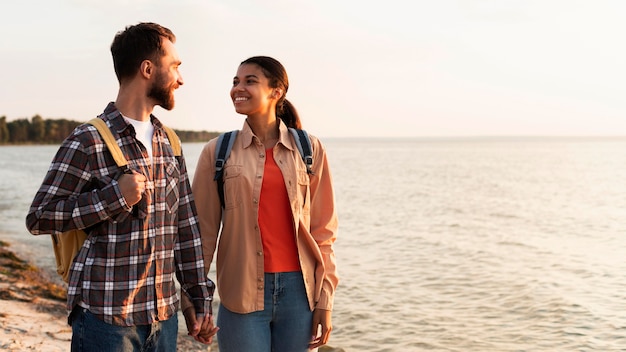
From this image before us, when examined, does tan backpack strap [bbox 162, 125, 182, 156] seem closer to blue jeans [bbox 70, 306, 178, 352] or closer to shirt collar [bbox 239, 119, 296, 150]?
shirt collar [bbox 239, 119, 296, 150]

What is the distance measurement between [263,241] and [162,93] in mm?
1080

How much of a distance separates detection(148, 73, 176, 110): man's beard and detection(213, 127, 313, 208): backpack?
0.71m

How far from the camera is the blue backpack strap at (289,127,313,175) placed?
3787mm

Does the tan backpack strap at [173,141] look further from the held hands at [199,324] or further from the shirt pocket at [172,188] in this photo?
the held hands at [199,324]

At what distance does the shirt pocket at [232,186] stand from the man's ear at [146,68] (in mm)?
887

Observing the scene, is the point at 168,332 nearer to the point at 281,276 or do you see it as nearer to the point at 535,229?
the point at 281,276

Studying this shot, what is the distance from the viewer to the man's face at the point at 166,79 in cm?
291

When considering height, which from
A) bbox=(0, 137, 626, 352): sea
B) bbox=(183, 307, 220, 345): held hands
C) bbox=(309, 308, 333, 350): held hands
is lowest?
bbox=(0, 137, 626, 352): sea

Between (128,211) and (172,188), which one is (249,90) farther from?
(128,211)

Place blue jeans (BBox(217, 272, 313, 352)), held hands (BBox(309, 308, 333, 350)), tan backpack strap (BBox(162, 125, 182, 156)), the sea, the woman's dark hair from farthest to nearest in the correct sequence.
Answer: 1. the sea
2. the woman's dark hair
3. held hands (BBox(309, 308, 333, 350))
4. blue jeans (BBox(217, 272, 313, 352))
5. tan backpack strap (BBox(162, 125, 182, 156))

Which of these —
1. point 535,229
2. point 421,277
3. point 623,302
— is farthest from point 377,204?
point 623,302

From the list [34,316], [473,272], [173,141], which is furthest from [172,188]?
[473,272]

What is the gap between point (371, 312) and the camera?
10070 millimetres

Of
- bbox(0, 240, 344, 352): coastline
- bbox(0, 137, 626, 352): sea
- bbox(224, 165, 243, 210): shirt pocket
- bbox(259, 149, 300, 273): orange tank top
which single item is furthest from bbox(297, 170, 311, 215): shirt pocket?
bbox(0, 137, 626, 352): sea
